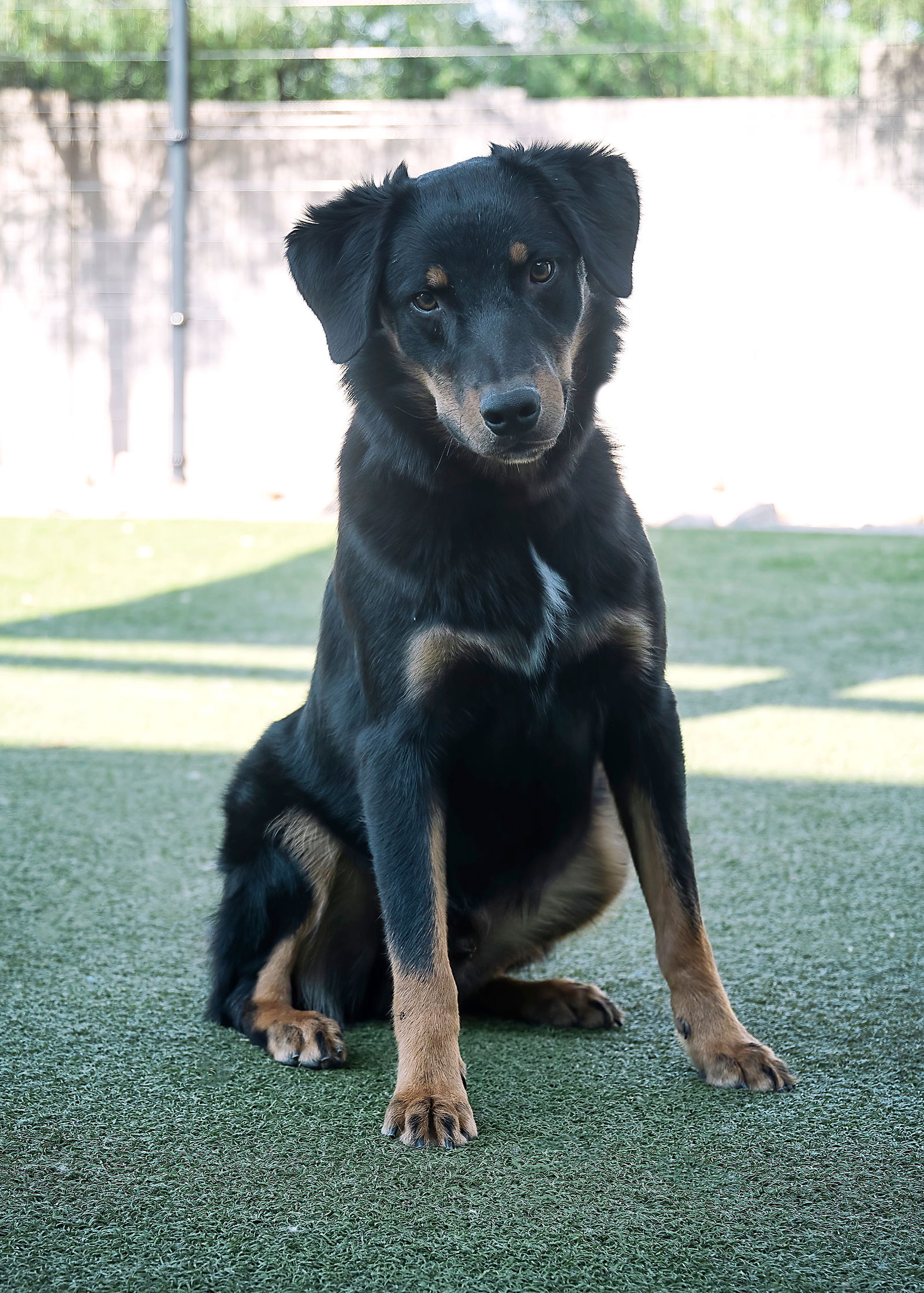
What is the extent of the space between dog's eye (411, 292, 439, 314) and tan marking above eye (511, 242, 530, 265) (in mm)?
145

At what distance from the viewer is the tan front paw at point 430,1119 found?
182 cm

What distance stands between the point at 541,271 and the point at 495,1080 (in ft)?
4.46

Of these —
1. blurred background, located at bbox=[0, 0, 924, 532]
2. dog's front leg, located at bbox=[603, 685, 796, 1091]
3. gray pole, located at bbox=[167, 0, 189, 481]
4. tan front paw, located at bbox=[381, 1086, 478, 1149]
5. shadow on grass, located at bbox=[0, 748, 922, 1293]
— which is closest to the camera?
shadow on grass, located at bbox=[0, 748, 922, 1293]

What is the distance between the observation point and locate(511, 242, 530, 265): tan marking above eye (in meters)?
2.09

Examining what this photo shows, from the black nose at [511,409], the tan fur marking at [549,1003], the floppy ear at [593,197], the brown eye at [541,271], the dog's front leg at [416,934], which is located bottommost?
the tan fur marking at [549,1003]

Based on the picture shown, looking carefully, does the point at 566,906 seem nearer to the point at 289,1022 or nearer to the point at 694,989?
the point at 694,989

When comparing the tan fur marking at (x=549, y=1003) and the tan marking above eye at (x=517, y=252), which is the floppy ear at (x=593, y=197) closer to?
the tan marking above eye at (x=517, y=252)

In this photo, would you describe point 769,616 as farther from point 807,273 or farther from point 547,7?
point 547,7

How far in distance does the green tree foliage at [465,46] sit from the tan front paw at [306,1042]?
10772 millimetres

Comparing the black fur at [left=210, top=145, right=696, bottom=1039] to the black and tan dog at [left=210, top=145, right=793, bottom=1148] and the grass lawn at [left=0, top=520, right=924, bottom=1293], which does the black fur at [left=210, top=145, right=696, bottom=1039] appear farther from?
the grass lawn at [left=0, top=520, right=924, bottom=1293]

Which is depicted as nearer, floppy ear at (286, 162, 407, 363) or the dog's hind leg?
floppy ear at (286, 162, 407, 363)

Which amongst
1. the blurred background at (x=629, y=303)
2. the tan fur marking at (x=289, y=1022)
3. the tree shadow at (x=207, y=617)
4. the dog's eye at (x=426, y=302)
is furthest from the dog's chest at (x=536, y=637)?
the blurred background at (x=629, y=303)

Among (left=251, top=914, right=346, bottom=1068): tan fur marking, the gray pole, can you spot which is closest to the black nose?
(left=251, top=914, right=346, bottom=1068): tan fur marking

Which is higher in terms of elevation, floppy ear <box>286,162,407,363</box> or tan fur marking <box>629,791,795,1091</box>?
floppy ear <box>286,162,407,363</box>
